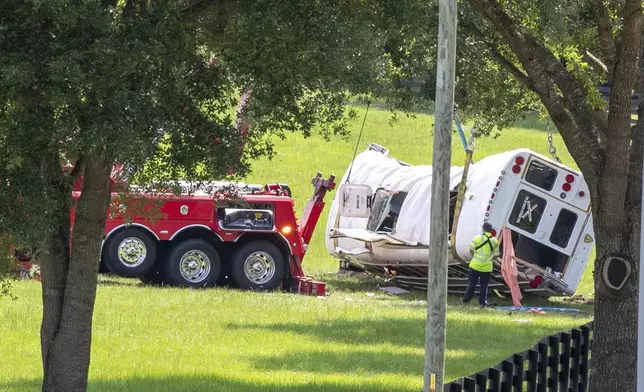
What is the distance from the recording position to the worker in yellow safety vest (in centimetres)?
2116

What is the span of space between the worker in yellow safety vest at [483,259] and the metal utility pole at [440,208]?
47.5ft

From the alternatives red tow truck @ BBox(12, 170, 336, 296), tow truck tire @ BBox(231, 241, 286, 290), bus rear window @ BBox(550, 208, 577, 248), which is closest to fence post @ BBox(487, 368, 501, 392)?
red tow truck @ BBox(12, 170, 336, 296)

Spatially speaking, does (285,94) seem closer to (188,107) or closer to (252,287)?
(188,107)

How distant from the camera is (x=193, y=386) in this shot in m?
12.2

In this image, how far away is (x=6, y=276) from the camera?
10172 mm

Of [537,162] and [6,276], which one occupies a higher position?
[537,162]

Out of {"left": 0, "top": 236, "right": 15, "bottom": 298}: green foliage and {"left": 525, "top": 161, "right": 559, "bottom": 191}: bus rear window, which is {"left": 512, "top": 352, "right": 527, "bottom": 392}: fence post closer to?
{"left": 0, "top": 236, "right": 15, "bottom": 298}: green foliage

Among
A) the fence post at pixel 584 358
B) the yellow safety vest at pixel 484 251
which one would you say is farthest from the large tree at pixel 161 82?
the yellow safety vest at pixel 484 251

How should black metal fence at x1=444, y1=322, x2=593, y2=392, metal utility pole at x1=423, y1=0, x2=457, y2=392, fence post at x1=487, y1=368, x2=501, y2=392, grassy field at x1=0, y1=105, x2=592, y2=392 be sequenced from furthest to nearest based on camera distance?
grassy field at x1=0, y1=105, x2=592, y2=392, fence post at x1=487, y1=368, x2=501, y2=392, black metal fence at x1=444, y1=322, x2=593, y2=392, metal utility pole at x1=423, y1=0, x2=457, y2=392

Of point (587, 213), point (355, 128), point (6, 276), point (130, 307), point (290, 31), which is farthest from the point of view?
point (355, 128)

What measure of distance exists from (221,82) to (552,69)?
3.45 meters

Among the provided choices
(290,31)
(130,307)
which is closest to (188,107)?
(290,31)

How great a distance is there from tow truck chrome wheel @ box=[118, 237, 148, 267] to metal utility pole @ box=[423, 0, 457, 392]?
53.3ft

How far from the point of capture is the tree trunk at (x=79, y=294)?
34.2 feet
